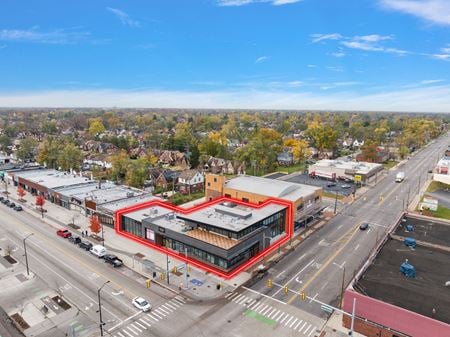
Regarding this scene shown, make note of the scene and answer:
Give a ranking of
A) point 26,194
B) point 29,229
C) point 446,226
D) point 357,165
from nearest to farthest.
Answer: point 446,226 < point 29,229 < point 26,194 < point 357,165

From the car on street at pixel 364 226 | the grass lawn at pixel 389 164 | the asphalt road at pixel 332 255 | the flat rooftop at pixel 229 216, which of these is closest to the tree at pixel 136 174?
the flat rooftop at pixel 229 216

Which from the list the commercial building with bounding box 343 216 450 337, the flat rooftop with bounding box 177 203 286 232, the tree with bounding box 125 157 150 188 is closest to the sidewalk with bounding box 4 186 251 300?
the flat rooftop with bounding box 177 203 286 232

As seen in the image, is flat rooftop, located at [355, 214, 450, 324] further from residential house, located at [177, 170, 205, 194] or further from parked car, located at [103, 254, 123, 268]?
residential house, located at [177, 170, 205, 194]

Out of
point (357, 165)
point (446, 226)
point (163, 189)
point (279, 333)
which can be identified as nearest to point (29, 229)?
point (163, 189)

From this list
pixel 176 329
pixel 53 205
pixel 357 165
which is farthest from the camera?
pixel 357 165

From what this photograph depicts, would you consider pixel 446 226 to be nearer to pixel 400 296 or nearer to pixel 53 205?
pixel 400 296

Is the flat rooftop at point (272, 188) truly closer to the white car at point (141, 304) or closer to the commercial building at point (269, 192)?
the commercial building at point (269, 192)
